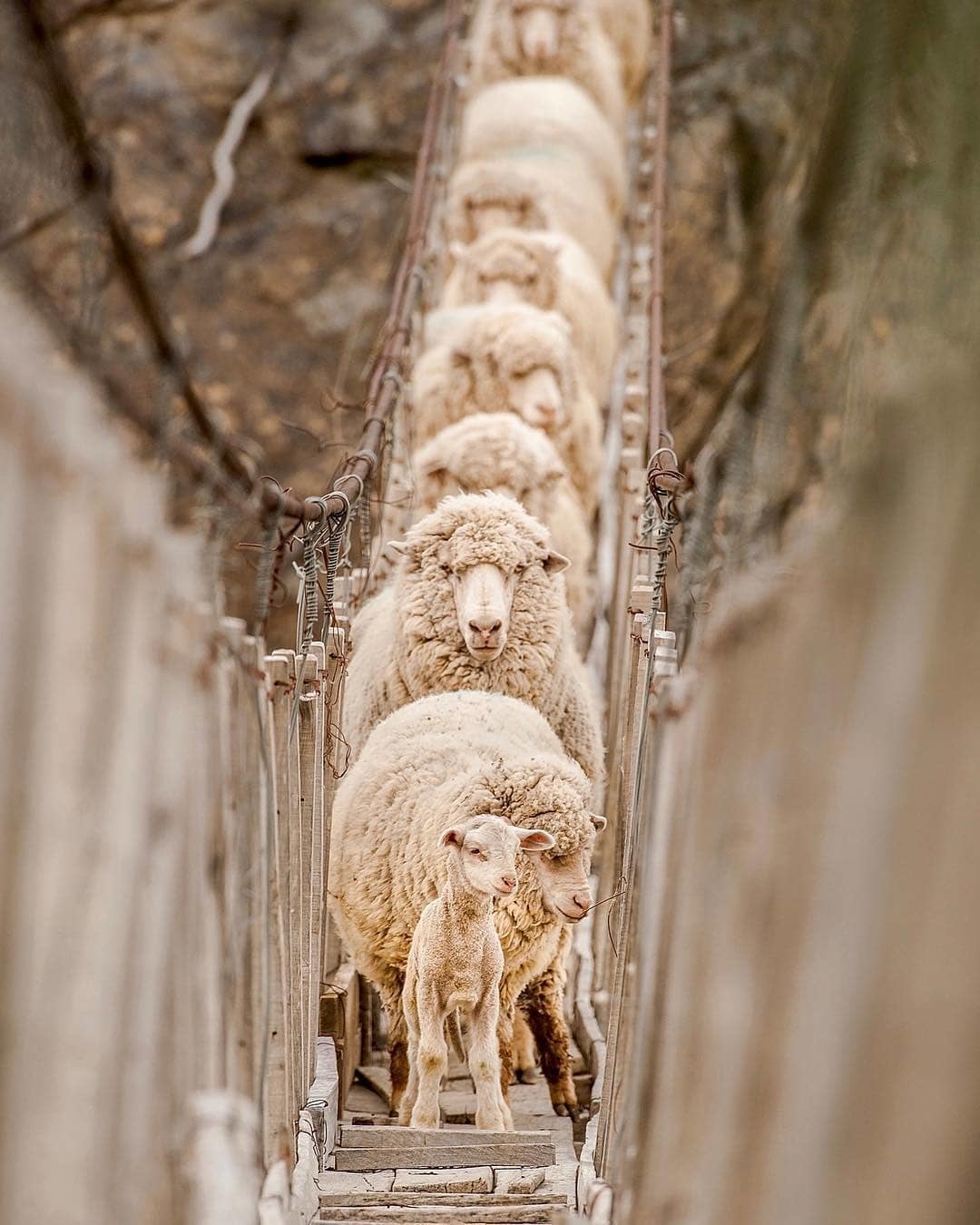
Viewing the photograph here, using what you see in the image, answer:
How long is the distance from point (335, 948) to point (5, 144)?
2909 millimetres

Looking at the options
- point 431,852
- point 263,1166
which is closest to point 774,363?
point 263,1166

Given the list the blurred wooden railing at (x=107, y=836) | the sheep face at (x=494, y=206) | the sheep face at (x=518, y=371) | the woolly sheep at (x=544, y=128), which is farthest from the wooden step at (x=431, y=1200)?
the woolly sheep at (x=544, y=128)

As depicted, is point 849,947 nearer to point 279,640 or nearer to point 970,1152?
point 970,1152

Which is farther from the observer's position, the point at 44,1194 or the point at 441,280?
the point at 441,280

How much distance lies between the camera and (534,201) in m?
7.50

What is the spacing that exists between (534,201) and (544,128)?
1153mm

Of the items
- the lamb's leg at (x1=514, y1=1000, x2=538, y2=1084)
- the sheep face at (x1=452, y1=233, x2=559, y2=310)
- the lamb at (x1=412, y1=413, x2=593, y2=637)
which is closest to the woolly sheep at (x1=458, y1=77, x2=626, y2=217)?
the sheep face at (x1=452, y1=233, x2=559, y2=310)

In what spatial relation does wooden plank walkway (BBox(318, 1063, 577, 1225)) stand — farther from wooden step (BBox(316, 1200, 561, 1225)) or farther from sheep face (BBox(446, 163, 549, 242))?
sheep face (BBox(446, 163, 549, 242))

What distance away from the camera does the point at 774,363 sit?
1501 mm

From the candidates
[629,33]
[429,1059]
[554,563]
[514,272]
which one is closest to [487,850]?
[429,1059]

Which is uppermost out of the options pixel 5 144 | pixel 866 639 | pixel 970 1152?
pixel 5 144

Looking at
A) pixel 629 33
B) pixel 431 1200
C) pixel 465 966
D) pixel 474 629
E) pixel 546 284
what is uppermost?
pixel 629 33

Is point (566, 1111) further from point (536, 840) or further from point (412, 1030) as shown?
point (536, 840)

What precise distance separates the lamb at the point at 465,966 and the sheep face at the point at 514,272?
3812mm
